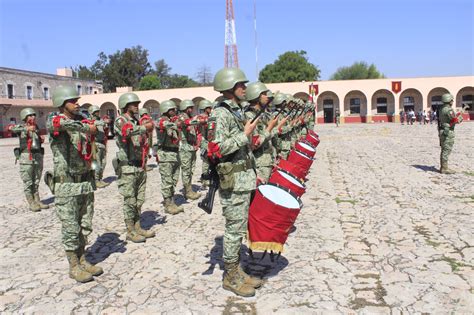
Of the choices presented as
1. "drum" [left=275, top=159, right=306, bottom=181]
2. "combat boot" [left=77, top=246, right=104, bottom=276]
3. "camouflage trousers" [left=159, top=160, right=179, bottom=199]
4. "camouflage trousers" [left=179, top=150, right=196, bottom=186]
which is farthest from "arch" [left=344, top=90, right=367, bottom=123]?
"combat boot" [left=77, top=246, right=104, bottom=276]

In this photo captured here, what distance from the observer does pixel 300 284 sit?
167 inches

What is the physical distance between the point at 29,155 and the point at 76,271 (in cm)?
460

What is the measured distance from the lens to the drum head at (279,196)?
414 centimetres

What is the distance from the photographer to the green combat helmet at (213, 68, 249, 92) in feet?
13.4

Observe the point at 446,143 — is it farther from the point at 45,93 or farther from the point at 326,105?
the point at 45,93

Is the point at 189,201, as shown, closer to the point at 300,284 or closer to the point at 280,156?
the point at 280,156

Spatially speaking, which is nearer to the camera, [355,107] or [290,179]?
[290,179]

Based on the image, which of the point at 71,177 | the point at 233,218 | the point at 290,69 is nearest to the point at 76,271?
the point at 71,177

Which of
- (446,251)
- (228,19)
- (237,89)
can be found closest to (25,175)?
(237,89)

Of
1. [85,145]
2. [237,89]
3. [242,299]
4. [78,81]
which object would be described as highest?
[78,81]

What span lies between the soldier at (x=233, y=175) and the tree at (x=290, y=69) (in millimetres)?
59751

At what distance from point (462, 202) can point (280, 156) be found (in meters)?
3.44

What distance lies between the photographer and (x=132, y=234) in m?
5.88

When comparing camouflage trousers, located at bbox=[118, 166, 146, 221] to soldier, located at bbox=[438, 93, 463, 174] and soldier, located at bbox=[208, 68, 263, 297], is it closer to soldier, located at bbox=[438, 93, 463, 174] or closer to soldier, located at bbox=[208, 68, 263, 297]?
soldier, located at bbox=[208, 68, 263, 297]
